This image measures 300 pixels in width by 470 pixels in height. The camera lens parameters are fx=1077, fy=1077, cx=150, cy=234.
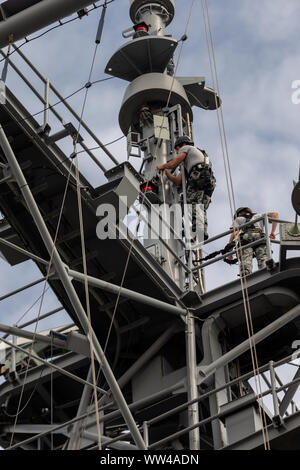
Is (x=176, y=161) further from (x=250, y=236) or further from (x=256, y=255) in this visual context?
(x=256, y=255)

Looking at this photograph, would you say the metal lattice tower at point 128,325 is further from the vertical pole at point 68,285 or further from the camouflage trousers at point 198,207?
the camouflage trousers at point 198,207

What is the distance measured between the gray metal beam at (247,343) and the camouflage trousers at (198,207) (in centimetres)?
273

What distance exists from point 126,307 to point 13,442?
12.3 feet

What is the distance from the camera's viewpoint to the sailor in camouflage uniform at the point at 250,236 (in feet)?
61.4

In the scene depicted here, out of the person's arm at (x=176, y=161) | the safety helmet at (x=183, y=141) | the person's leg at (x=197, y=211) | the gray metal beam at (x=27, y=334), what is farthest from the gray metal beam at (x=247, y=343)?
the safety helmet at (x=183, y=141)

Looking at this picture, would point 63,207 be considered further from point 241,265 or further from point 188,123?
point 188,123

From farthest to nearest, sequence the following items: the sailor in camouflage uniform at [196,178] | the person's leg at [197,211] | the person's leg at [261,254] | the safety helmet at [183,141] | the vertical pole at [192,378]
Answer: the safety helmet at [183,141] < the sailor in camouflage uniform at [196,178] < the person's leg at [197,211] < the person's leg at [261,254] < the vertical pole at [192,378]

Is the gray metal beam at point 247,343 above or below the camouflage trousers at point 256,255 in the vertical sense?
below

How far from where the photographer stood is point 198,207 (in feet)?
63.7

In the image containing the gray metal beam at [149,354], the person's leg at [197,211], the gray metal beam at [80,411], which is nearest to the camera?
the gray metal beam at [80,411]

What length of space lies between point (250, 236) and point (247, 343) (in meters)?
2.91

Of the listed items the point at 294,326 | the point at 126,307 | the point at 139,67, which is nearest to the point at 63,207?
the point at 126,307

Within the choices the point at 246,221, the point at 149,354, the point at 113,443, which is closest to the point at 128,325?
the point at 149,354

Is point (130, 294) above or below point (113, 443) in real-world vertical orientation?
above
